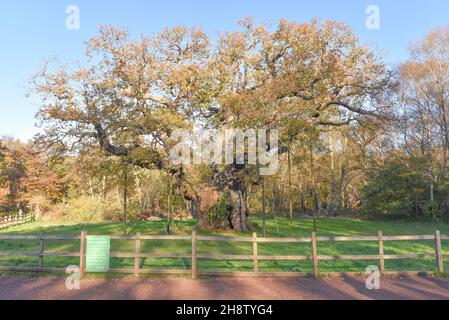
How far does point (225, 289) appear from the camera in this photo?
779 centimetres

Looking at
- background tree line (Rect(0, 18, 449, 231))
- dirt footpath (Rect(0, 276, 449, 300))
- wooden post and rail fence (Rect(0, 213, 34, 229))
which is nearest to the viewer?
dirt footpath (Rect(0, 276, 449, 300))

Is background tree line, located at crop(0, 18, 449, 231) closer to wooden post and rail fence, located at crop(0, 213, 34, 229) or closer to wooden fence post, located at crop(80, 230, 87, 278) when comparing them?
wooden fence post, located at crop(80, 230, 87, 278)

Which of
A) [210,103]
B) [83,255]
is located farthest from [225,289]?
[210,103]

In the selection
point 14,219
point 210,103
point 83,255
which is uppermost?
point 210,103

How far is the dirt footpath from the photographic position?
7207 millimetres

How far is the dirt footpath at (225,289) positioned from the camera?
7207 mm

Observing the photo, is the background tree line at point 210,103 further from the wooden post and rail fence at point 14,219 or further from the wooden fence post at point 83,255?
the wooden post and rail fence at point 14,219

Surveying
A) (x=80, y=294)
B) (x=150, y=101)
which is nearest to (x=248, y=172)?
(x=150, y=101)

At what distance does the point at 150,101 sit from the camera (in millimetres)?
18328

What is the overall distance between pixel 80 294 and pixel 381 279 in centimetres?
668

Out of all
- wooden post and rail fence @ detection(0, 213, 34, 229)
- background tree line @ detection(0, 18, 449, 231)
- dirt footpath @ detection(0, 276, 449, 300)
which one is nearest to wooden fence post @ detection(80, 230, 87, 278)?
dirt footpath @ detection(0, 276, 449, 300)

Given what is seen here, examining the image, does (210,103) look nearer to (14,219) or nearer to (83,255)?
(83,255)

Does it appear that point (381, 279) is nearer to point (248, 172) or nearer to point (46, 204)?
point (248, 172)

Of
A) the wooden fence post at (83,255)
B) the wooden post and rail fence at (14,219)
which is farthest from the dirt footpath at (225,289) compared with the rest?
the wooden post and rail fence at (14,219)
